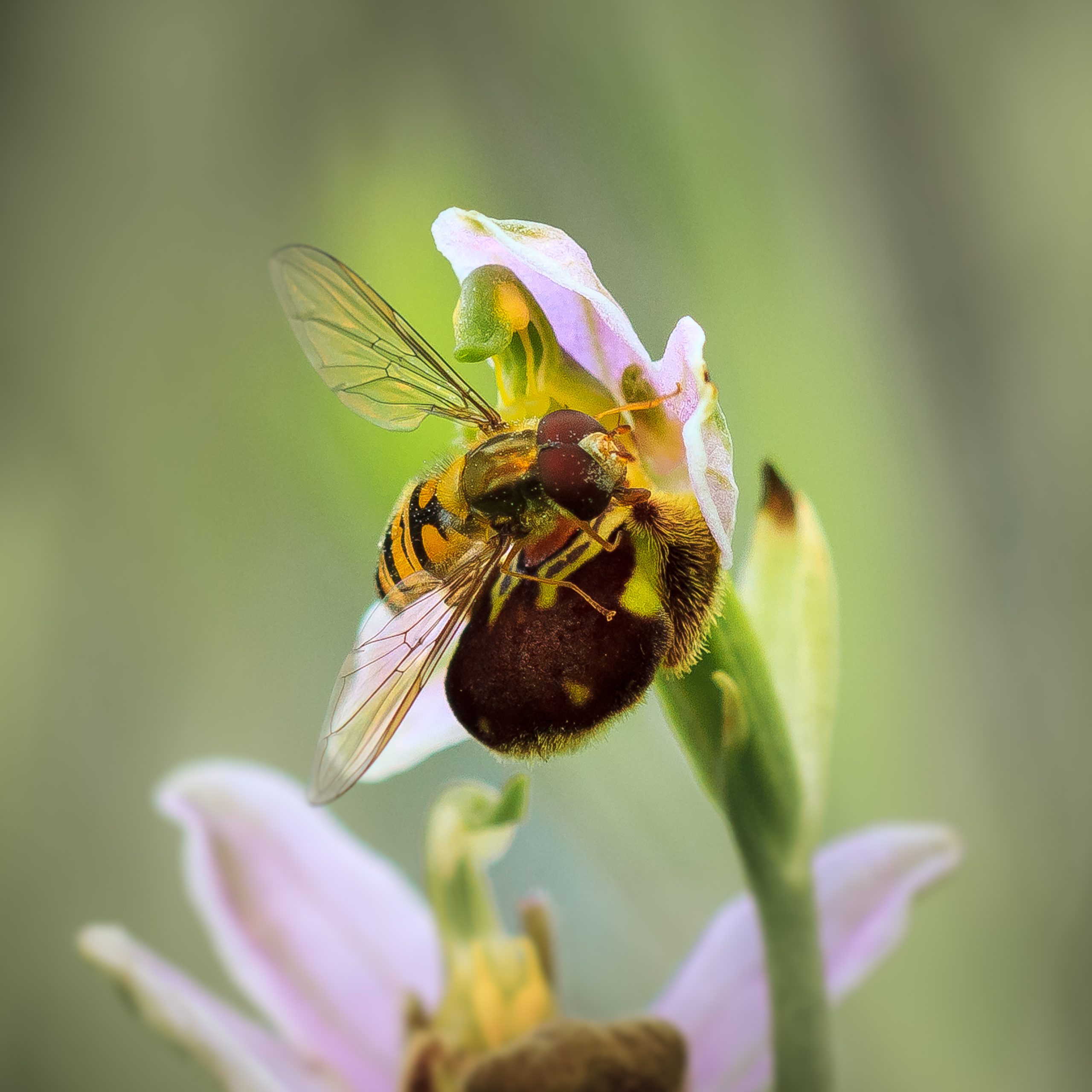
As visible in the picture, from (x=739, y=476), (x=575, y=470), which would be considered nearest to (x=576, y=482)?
(x=575, y=470)

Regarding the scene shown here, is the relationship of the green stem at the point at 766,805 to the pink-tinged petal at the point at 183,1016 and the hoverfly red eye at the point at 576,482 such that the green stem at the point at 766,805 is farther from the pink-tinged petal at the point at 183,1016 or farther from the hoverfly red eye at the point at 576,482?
the pink-tinged petal at the point at 183,1016

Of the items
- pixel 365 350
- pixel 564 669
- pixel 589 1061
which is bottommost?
pixel 589 1061

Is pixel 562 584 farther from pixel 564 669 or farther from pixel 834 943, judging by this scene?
pixel 834 943

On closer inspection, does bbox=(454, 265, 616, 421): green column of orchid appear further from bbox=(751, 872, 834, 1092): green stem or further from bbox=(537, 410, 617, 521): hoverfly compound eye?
bbox=(751, 872, 834, 1092): green stem

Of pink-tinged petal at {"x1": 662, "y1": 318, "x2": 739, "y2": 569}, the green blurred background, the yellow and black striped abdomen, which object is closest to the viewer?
pink-tinged petal at {"x1": 662, "y1": 318, "x2": 739, "y2": 569}

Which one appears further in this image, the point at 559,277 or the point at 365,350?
the point at 365,350

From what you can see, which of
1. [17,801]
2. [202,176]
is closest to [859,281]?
[202,176]

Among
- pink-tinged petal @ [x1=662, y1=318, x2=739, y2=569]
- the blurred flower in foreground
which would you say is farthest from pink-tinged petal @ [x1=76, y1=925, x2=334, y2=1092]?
pink-tinged petal @ [x1=662, y1=318, x2=739, y2=569]
